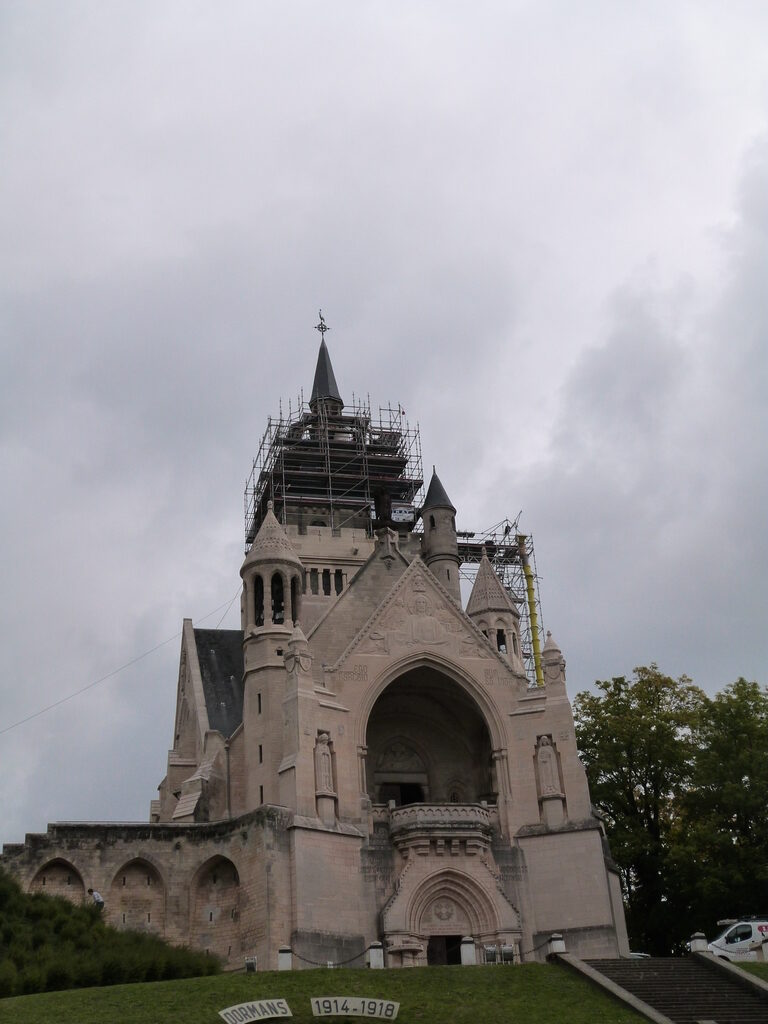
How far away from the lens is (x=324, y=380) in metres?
76.4

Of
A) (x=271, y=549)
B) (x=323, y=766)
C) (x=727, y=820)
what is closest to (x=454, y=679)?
(x=323, y=766)

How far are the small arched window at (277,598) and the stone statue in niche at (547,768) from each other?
10936 mm

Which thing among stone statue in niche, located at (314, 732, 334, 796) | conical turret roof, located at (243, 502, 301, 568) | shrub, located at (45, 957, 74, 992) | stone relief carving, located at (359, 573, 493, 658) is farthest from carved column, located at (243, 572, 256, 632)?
shrub, located at (45, 957, 74, 992)

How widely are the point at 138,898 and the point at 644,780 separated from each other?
22.0m

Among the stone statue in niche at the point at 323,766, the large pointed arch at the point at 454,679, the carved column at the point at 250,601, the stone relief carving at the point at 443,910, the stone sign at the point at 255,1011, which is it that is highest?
the carved column at the point at 250,601

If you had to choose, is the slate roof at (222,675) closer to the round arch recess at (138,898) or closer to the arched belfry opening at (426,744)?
the arched belfry opening at (426,744)

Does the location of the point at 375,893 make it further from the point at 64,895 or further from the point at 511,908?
the point at 64,895

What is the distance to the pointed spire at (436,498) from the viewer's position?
61906 millimetres

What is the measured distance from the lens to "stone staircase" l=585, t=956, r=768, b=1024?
29.6 metres

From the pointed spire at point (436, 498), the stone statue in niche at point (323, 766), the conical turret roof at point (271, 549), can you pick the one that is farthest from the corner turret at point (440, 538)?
the stone statue in niche at point (323, 766)

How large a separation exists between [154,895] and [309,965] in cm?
652

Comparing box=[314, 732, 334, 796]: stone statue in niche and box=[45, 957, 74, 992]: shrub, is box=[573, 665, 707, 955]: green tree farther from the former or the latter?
box=[45, 957, 74, 992]: shrub

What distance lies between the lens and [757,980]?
31.5 m

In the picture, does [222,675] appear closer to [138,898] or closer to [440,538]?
[440,538]
